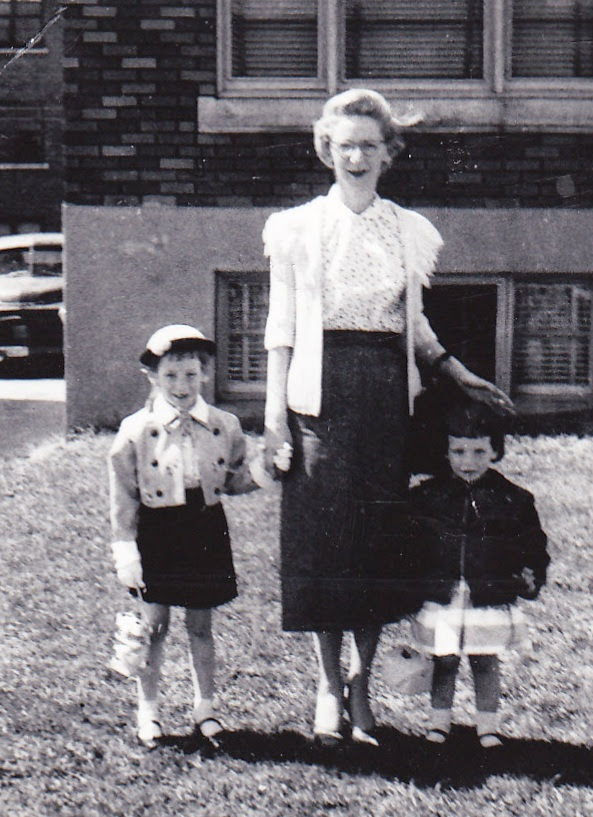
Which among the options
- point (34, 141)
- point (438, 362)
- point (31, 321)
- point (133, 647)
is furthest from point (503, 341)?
point (34, 141)

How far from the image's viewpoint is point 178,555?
324 centimetres

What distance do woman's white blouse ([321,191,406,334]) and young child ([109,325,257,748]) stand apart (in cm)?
38

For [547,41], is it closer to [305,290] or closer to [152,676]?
[305,290]

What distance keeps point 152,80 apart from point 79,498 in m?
2.62

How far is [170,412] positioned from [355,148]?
898 mm

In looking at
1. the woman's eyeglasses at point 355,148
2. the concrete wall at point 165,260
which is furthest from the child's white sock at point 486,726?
the concrete wall at point 165,260

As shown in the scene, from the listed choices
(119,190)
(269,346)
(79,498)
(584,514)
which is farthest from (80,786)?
(119,190)

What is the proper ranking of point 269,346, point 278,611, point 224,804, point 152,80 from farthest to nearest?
1. point 152,80
2. point 278,611
3. point 269,346
4. point 224,804

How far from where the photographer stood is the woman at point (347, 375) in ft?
10.5

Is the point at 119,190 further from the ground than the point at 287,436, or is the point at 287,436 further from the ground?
the point at 119,190

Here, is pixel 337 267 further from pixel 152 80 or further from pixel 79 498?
pixel 152 80

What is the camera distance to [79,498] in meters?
5.73

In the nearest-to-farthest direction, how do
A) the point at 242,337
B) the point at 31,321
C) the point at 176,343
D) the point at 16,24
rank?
the point at 176,343 → the point at 242,337 → the point at 31,321 → the point at 16,24

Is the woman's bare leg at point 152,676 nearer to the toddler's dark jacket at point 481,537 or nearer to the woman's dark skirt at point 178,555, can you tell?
the woman's dark skirt at point 178,555
